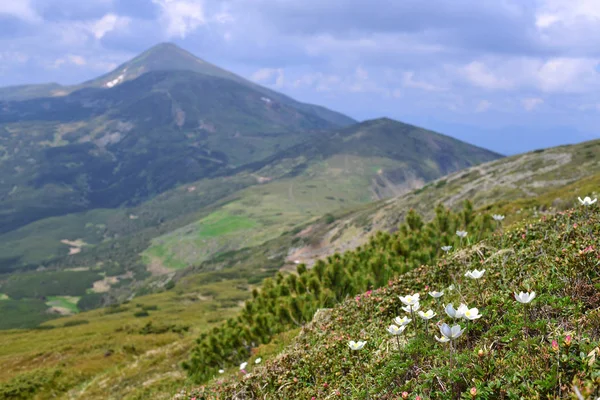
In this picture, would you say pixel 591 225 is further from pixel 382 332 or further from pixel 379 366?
pixel 379 366

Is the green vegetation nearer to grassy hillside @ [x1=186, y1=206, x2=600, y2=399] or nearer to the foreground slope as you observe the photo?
grassy hillside @ [x1=186, y1=206, x2=600, y2=399]

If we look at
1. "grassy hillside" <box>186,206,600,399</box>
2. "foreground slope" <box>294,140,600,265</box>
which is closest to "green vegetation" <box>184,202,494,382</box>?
"grassy hillside" <box>186,206,600,399</box>

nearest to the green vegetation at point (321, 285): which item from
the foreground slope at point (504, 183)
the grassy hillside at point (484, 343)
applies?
the grassy hillside at point (484, 343)

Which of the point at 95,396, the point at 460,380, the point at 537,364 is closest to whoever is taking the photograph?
the point at 537,364

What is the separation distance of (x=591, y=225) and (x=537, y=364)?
5481mm

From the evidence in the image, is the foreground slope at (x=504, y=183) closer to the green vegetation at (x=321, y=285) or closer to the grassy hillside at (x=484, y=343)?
the green vegetation at (x=321, y=285)

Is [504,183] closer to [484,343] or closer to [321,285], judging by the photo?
[321,285]

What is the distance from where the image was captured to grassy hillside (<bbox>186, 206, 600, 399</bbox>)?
454 cm

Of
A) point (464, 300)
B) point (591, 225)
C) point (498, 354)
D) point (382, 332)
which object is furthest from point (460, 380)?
point (591, 225)

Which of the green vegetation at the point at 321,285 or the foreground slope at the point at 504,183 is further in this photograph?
the foreground slope at the point at 504,183

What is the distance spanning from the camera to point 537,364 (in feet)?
15.3

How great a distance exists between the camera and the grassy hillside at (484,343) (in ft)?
14.9

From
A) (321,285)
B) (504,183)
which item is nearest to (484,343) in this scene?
(321,285)

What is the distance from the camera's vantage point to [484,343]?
5598 millimetres
